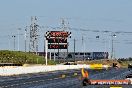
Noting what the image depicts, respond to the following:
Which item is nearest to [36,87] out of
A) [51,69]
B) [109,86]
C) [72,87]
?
[72,87]

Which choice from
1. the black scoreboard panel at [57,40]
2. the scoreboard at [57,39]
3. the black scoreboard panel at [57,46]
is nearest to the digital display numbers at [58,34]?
the scoreboard at [57,39]

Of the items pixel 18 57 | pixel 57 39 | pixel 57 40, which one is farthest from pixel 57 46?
pixel 18 57

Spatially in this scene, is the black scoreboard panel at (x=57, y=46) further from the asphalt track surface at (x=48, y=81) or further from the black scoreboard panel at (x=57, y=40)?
the asphalt track surface at (x=48, y=81)

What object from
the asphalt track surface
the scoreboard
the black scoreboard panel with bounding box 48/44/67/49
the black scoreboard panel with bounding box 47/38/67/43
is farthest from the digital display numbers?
the asphalt track surface

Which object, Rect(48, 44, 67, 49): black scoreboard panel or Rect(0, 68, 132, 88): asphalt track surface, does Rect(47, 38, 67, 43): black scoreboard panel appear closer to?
Rect(48, 44, 67, 49): black scoreboard panel

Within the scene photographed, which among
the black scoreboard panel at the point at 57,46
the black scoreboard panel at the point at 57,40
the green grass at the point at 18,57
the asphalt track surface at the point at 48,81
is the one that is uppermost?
the black scoreboard panel at the point at 57,40

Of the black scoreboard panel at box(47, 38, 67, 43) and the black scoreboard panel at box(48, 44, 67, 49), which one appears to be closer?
the black scoreboard panel at box(48, 44, 67, 49)

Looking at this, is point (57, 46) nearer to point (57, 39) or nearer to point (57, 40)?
point (57, 40)

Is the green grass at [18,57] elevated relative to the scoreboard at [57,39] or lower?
lower

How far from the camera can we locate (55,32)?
138m

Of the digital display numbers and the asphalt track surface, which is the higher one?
the digital display numbers

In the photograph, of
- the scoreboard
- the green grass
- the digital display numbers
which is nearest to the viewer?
the green grass

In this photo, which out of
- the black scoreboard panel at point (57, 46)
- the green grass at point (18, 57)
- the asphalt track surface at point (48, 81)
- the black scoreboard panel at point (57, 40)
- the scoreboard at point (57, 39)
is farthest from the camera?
the black scoreboard panel at point (57, 40)

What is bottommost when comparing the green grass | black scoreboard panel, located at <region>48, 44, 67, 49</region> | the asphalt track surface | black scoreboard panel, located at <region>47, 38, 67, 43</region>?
the asphalt track surface
